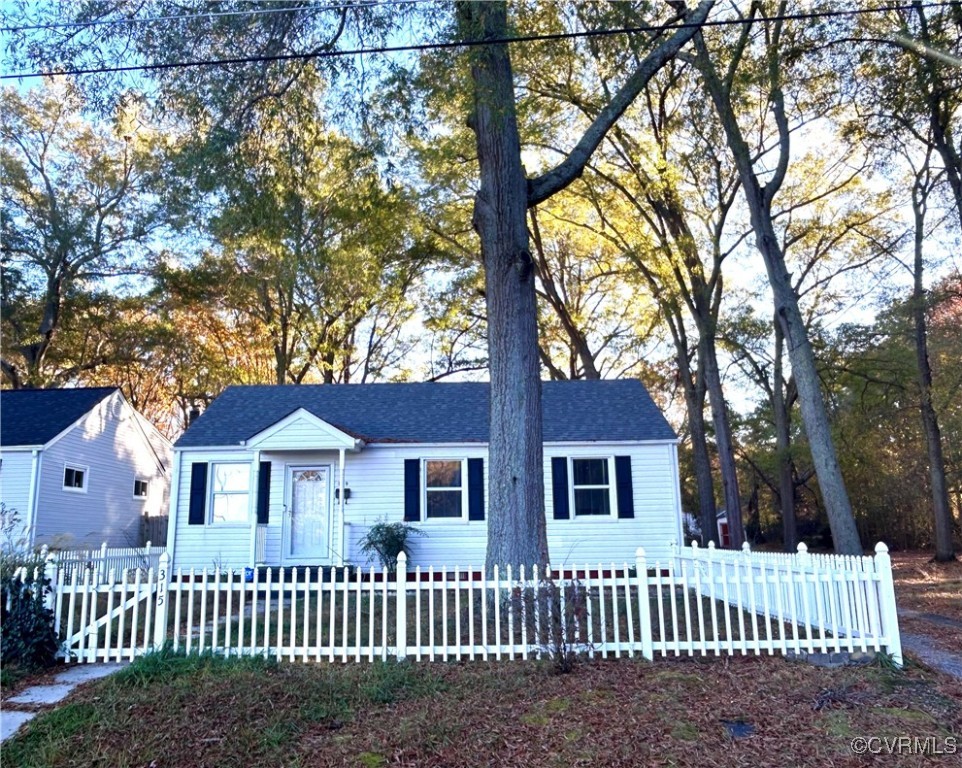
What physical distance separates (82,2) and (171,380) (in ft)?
68.2

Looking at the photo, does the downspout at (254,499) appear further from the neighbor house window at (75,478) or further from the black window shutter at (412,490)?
the neighbor house window at (75,478)

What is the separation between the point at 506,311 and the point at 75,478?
13.8 m

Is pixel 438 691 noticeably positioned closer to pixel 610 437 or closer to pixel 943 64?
pixel 610 437

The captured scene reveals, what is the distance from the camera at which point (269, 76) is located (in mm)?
9234

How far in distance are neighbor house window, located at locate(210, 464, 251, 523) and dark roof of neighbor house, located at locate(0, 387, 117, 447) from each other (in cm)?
468

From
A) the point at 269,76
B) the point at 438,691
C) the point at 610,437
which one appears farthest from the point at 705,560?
the point at 269,76

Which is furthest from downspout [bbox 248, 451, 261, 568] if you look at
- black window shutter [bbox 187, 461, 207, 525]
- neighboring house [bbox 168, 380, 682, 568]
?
black window shutter [bbox 187, 461, 207, 525]

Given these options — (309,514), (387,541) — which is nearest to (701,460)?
(387,541)

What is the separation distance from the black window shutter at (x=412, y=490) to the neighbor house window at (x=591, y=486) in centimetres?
310

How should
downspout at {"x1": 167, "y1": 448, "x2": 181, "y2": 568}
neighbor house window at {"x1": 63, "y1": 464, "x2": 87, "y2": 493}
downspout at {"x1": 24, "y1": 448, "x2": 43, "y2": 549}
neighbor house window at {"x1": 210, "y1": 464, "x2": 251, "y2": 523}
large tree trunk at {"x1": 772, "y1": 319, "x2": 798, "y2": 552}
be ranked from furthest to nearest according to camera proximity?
large tree trunk at {"x1": 772, "y1": 319, "x2": 798, "y2": 552} → neighbor house window at {"x1": 63, "y1": 464, "x2": 87, "y2": 493} → downspout at {"x1": 24, "y1": 448, "x2": 43, "y2": 549} → neighbor house window at {"x1": 210, "y1": 464, "x2": 251, "y2": 523} → downspout at {"x1": 167, "y1": 448, "x2": 181, "y2": 568}

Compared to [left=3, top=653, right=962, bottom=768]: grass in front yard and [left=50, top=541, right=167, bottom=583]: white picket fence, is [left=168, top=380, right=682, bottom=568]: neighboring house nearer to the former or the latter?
[left=50, top=541, right=167, bottom=583]: white picket fence

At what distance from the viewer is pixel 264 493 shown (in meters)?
14.0

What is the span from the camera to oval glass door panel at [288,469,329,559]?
13961mm

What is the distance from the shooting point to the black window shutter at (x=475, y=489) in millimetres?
14016
